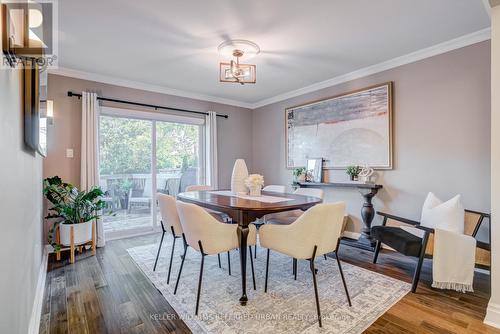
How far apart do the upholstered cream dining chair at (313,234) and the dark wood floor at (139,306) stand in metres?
0.51

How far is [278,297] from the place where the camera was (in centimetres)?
211

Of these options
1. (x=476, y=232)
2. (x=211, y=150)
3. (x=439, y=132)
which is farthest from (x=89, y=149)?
(x=476, y=232)

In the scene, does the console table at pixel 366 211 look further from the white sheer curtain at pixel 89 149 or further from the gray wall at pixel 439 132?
the white sheer curtain at pixel 89 149

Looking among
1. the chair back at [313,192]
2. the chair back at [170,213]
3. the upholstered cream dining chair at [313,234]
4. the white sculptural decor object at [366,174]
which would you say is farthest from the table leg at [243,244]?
the white sculptural decor object at [366,174]

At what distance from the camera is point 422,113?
3.00 meters

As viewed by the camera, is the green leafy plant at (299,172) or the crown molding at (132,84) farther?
the green leafy plant at (299,172)

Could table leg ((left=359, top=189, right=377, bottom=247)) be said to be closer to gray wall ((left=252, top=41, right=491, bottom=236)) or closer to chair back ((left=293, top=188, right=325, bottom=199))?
gray wall ((left=252, top=41, right=491, bottom=236))

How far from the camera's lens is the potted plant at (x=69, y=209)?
2.97 metres

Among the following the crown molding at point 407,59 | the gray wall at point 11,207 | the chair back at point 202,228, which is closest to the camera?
the gray wall at point 11,207

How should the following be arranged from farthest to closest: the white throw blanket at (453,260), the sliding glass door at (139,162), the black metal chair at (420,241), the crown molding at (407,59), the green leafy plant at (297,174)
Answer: the green leafy plant at (297,174)
the sliding glass door at (139,162)
the crown molding at (407,59)
the black metal chair at (420,241)
the white throw blanket at (453,260)

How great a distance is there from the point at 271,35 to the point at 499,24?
1714 millimetres

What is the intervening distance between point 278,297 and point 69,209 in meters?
2.54

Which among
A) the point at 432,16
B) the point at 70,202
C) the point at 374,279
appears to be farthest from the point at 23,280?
the point at 432,16

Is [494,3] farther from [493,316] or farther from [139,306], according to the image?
[139,306]
